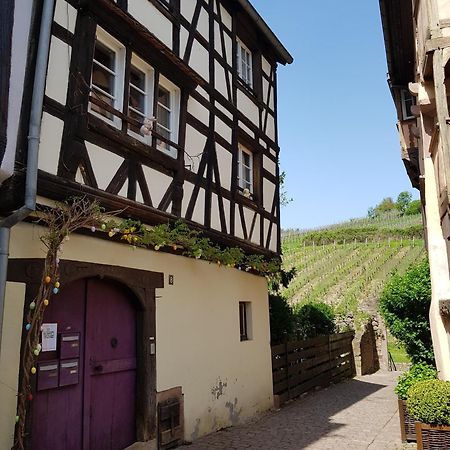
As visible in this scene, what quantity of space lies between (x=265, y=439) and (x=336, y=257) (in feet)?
140

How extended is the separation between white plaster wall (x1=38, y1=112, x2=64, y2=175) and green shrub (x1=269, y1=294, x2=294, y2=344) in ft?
26.5

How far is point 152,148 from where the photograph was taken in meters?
6.72

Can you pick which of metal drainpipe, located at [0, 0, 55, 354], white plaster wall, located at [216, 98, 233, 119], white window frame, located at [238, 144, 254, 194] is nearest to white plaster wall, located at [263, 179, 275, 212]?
white window frame, located at [238, 144, 254, 194]

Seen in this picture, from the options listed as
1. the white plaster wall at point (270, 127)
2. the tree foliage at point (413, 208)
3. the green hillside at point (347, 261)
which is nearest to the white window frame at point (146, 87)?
the white plaster wall at point (270, 127)

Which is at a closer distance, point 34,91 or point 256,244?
point 34,91

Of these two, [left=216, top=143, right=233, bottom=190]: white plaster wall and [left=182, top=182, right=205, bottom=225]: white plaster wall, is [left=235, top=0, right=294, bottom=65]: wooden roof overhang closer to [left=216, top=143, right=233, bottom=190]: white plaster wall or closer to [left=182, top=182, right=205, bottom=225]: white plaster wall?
[left=216, top=143, right=233, bottom=190]: white plaster wall

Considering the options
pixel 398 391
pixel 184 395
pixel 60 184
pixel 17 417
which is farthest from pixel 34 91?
pixel 398 391

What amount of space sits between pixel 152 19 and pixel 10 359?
5.16 m

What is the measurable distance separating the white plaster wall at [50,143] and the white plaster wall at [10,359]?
127 cm

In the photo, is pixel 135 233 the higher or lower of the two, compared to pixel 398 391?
higher

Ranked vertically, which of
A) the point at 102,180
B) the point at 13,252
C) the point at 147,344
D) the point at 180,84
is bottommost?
the point at 147,344

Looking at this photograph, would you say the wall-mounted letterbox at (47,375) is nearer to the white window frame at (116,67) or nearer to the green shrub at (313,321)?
the white window frame at (116,67)

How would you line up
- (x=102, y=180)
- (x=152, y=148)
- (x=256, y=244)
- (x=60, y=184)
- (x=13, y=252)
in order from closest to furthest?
(x=13, y=252) < (x=60, y=184) < (x=102, y=180) < (x=152, y=148) < (x=256, y=244)

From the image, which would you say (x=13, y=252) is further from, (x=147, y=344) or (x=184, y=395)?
(x=184, y=395)
